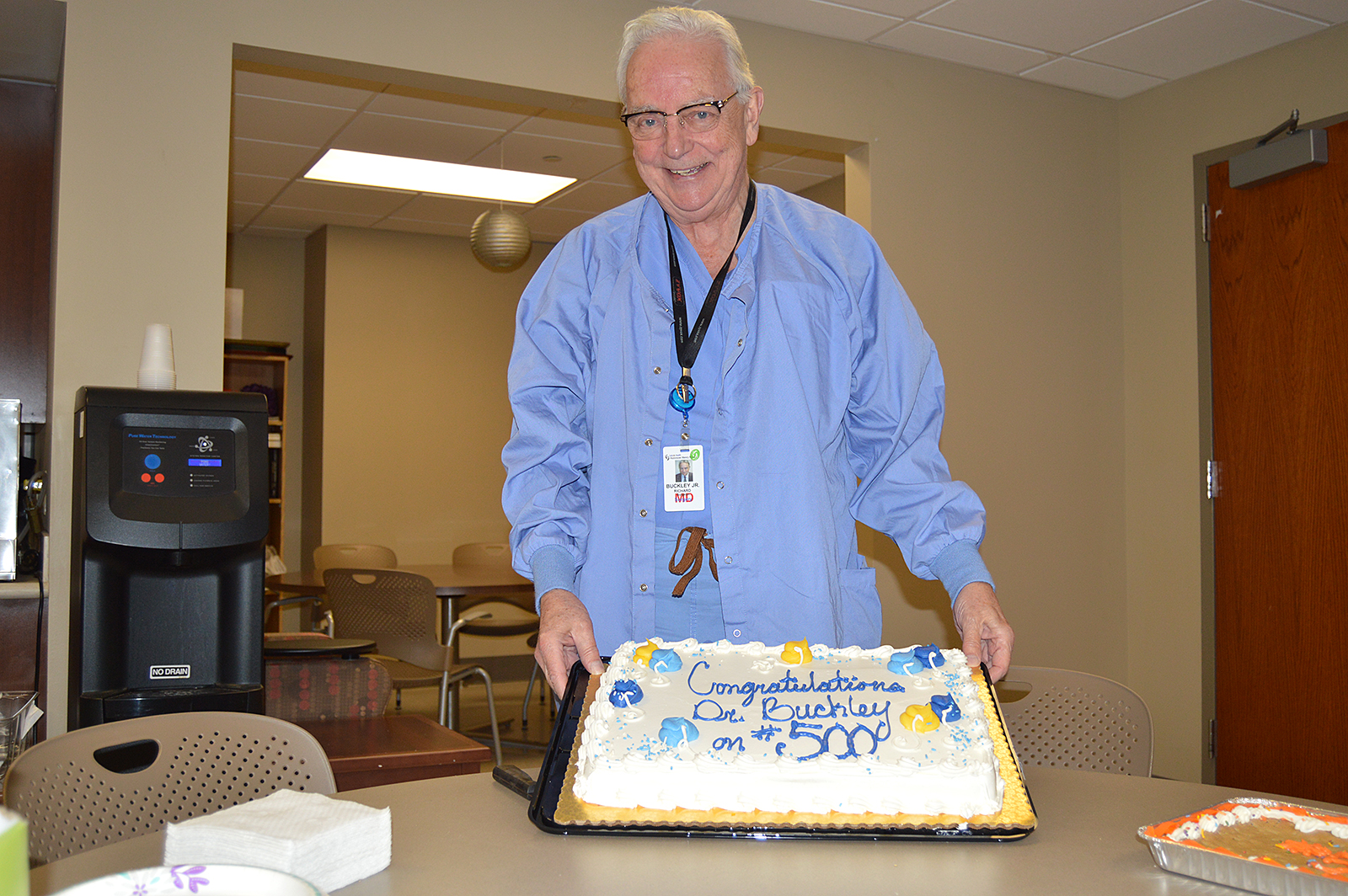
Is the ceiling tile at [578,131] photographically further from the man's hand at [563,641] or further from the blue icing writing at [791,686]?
the blue icing writing at [791,686]

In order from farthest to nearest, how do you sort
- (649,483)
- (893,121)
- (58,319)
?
1. (893,121)
2. (58,319)
3. (649,483)

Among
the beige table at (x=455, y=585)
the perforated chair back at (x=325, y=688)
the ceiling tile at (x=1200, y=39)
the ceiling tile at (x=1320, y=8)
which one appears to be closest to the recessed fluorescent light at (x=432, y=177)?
the beige table at (x=455, y=585)

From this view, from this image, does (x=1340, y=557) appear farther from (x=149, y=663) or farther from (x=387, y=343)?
(x=387, y=343)

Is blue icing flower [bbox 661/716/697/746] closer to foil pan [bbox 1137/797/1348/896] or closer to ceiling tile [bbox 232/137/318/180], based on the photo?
foil pan [bbox 1137/797/1348/896]

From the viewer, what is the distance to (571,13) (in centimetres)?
348

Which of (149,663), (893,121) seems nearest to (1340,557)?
(893,121)

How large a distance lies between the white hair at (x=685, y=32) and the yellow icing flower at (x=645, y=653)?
795 millimetres

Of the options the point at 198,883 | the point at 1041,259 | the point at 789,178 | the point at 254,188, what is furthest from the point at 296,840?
the point at 254,188

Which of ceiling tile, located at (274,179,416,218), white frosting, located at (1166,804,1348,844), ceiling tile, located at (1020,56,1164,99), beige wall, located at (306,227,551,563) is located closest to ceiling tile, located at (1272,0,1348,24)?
ceiling tile, located at (1020,56,1164,99)

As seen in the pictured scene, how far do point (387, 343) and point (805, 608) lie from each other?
6.04 meters

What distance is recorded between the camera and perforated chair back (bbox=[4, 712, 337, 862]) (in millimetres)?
1241

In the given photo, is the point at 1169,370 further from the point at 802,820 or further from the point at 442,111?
the point at 802,820

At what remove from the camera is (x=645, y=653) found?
1203 mm

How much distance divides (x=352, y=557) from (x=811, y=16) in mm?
3674
